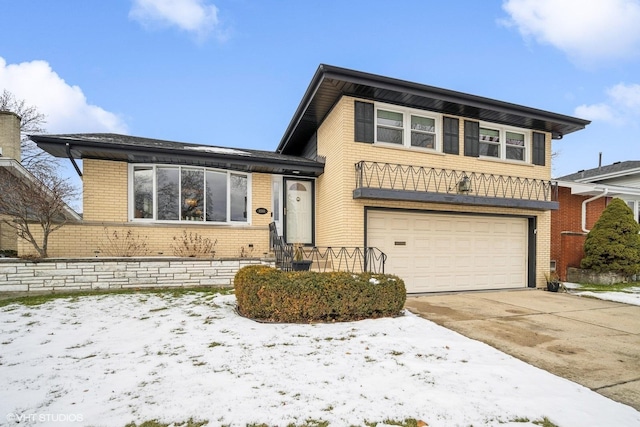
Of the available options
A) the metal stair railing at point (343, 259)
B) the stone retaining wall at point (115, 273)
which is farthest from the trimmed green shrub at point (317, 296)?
the stone retaining wall at point (115, 273)

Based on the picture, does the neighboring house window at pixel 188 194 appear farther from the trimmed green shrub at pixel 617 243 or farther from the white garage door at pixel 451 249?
the trimmed green shrub at pixel 617 243

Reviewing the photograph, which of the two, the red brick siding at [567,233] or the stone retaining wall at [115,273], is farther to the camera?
the red brick siding at [567,233]

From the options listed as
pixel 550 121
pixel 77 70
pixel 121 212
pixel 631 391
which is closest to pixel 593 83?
pixel 550 121

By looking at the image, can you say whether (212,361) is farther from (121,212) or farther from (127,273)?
(121,212)

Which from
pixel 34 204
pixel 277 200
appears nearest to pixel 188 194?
→ pixel 277 200

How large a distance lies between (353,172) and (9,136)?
14679 mm

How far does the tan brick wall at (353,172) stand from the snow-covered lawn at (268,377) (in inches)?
147

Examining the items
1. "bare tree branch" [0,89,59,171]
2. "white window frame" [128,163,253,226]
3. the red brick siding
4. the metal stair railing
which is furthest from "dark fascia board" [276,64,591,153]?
"bare tree branch" [0,89,59,171]

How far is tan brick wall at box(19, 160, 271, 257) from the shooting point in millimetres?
8336

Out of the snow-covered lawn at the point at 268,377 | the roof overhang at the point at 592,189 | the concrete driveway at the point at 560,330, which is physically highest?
the roof overhang at the point at 592,189

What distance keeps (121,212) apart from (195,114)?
61.9ft

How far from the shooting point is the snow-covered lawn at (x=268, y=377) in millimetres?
2775

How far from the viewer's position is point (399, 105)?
9.20 metres

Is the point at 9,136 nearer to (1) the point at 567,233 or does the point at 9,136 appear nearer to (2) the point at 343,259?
(2) the point at 343,259
